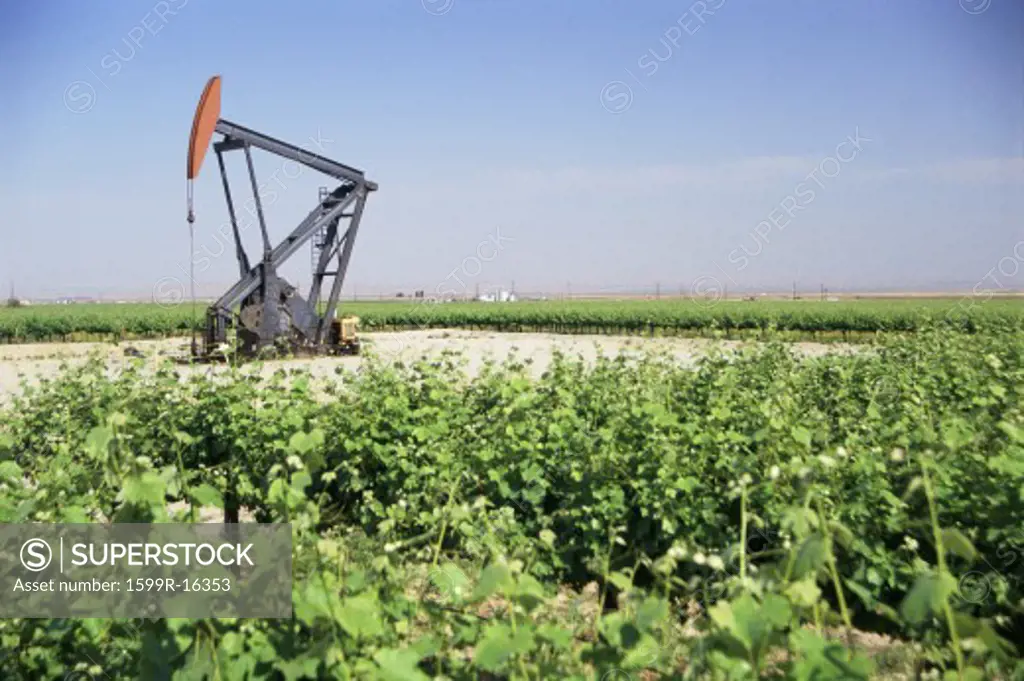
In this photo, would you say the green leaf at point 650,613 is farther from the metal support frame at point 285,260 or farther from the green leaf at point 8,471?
the metal support frame at point 285,260

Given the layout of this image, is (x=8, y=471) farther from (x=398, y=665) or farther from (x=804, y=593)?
(x=804, y=593)

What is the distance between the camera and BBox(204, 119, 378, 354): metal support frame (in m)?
17.9

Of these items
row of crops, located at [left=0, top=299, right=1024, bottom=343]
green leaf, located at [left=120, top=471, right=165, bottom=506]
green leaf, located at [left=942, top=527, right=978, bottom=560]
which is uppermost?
green leaf, located at [left=120, top=471, right=165, bottom=506]

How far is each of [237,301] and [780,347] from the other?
14167 mm

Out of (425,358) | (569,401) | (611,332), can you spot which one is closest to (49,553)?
(569,401)

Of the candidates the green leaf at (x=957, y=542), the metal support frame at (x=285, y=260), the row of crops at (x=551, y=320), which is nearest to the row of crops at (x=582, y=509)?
the green leaf at (x=957, y=542)

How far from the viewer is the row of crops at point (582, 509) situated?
1.64 metres

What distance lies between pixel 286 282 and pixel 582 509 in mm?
16718

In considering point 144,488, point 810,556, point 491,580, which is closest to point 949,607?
point 810,556

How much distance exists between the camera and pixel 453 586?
205 cm

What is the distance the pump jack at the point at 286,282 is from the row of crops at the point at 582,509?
12055 millimetres

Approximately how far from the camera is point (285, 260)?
19.3 metres

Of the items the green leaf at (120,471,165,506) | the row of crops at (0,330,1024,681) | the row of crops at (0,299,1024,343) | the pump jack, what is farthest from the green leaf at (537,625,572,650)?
the row of crops at (0,299,1024,343)

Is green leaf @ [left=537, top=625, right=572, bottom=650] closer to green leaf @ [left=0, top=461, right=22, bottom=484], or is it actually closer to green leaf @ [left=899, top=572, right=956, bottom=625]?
green leaf @ [left=899, top=572, right=956, bottom=625]
